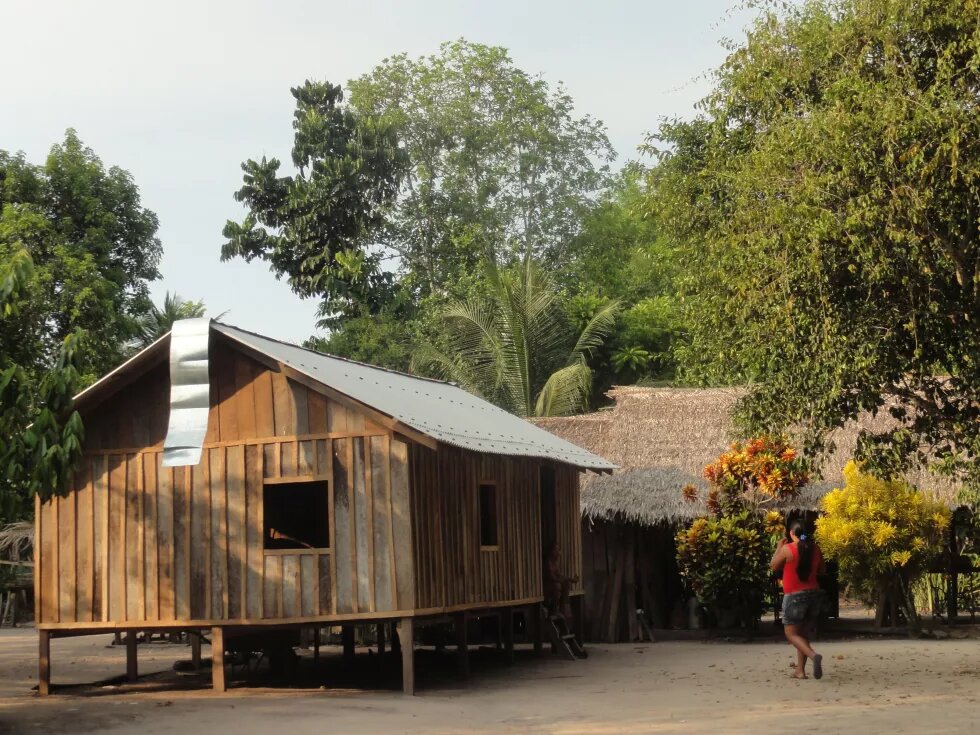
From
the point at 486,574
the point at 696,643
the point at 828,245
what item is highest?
the point at 828,245

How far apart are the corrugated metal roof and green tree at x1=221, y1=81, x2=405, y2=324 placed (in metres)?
16.4

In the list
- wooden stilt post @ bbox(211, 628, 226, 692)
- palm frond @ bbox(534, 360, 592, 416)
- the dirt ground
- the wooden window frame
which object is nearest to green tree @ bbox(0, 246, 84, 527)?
the dirt ground

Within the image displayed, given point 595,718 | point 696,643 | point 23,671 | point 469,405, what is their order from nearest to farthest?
1. point 595,718
2. point 23,671
3. point 469,405
4. point 696,643

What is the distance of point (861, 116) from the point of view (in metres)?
11.8

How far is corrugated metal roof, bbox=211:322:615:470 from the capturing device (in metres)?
13.5

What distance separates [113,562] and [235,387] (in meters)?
2.40

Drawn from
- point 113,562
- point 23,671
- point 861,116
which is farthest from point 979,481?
point 23,671

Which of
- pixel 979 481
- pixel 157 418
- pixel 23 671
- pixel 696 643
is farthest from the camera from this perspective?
pixel 696 643

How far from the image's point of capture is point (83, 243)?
96.5ft

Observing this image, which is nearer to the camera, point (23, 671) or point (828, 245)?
point (828, 245)

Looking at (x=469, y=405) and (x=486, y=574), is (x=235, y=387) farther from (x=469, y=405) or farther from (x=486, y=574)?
(x=469, y=405)

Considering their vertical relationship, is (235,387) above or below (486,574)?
above

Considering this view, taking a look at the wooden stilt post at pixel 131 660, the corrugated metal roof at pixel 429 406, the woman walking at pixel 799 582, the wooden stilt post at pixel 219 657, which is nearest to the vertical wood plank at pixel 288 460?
the corrugated metal roof at pixel 429 406

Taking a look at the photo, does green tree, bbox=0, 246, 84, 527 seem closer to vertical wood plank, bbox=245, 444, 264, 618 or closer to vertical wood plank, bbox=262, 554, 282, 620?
Result: vertical wood plank, bbox=245, 444, 264, 618
